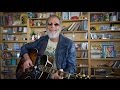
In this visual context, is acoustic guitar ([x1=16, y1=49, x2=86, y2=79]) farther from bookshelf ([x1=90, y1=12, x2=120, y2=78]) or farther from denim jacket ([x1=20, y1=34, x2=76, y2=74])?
bookshelf ([x1=90, y1=12, x2=120, y2=78])

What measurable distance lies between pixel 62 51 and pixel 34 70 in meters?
0.59

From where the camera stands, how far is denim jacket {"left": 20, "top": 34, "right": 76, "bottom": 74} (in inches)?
170

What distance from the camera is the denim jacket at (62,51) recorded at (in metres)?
4.31

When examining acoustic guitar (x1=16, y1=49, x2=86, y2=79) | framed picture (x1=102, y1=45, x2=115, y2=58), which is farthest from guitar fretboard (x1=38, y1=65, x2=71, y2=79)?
framed picture (x1=102, y1=45, x2=115, y2=58)

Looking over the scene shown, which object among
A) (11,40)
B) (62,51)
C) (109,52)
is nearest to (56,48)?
(62,51)

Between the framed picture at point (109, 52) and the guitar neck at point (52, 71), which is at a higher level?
the framed picture at point (109, 52)

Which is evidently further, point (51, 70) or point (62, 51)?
point (62, 51)

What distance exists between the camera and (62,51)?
4.36 metres

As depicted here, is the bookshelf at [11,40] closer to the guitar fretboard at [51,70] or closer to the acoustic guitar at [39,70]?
the acoustic guitar at [39,70]

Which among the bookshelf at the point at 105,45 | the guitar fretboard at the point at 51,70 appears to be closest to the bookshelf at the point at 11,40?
the guitar fretboard at the point at 51,70

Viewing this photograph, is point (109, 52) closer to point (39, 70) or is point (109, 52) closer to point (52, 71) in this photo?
point (52, 71)

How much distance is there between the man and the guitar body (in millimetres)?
64
